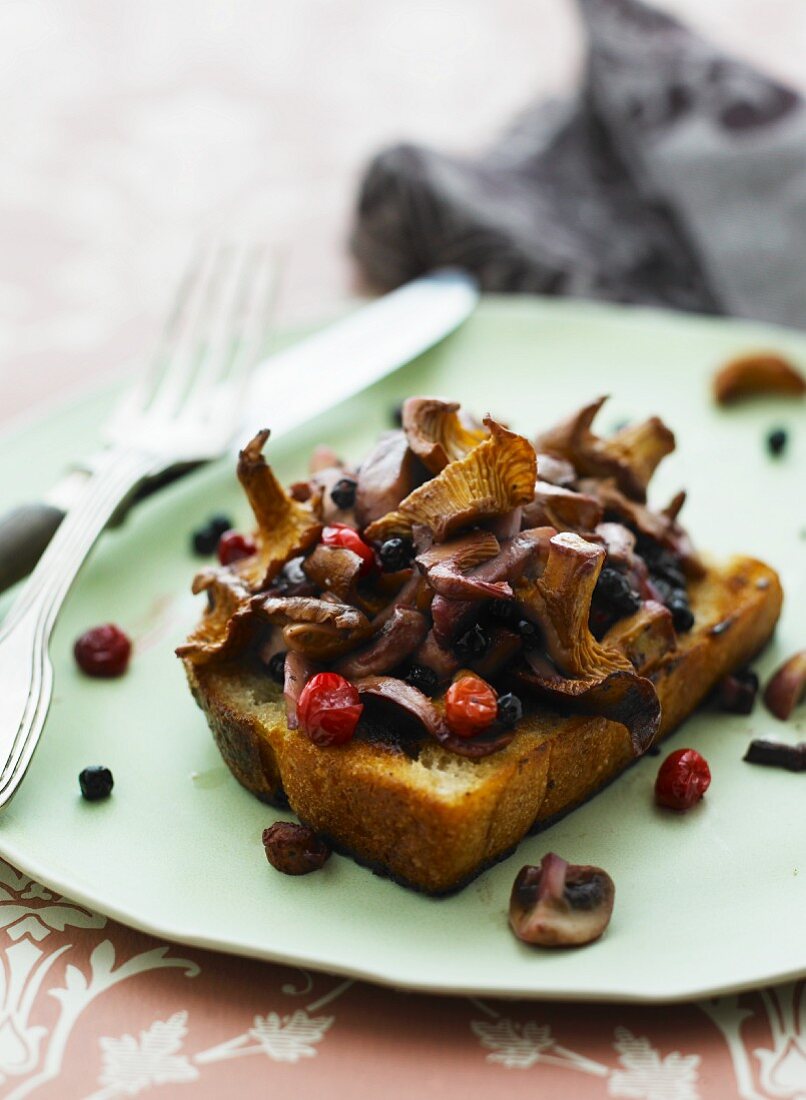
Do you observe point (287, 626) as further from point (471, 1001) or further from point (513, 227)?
point (513, 227)

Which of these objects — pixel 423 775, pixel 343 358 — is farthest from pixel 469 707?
pixel 343 358

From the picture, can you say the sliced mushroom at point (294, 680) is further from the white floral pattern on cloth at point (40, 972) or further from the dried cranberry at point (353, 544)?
the white floral pattern on cloth at point (40, 972)

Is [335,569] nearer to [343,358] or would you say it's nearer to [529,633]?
[529,633]

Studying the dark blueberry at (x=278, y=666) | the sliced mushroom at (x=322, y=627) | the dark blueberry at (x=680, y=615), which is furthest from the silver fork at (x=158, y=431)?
the dark blueberry at (x=680, y=615)

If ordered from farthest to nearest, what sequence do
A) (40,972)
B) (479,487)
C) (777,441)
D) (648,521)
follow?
(777,441)
(648,521)
(479,487)
(40,972)

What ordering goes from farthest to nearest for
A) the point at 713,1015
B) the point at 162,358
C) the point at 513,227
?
1. the point at 513,227
2. the point at 162,358
3. the point at 713,1015

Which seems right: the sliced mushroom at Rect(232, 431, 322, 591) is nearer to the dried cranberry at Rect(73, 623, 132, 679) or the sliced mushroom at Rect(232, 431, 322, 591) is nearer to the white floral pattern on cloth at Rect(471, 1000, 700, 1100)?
the dried cranberry at Rect(73, 623, 132, 679)

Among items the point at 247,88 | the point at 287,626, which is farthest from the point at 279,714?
the point at 247,88
